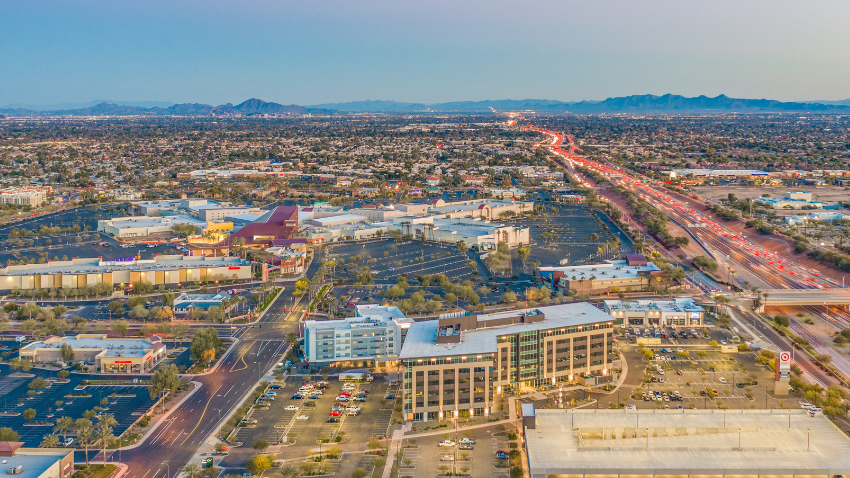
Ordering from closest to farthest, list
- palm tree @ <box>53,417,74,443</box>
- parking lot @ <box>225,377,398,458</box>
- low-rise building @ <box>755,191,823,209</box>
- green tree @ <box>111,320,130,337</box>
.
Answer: palm tree @ <box>53,417,74,443</box> < parking lot @ <box>225,377,398,458</box> < green tree @ <box>111,320,130,337</box> < low-rise building @ <box>755,191,823,209</box>

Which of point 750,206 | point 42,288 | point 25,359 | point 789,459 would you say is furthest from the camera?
point 750,206

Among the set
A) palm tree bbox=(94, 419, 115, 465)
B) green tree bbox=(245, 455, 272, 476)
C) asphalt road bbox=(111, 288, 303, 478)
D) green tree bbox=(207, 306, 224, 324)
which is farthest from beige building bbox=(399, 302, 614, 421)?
green tree bbox=(207, 306, 224, 324)

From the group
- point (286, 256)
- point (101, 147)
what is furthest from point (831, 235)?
point (101, 147)

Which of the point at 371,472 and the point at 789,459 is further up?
the point at 789,459

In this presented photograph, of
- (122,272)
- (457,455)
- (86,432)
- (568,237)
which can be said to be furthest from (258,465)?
(568,237)

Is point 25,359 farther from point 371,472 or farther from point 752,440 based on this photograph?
point 752,440

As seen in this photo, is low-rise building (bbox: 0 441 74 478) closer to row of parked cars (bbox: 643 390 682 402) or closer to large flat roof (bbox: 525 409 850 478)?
large flat roof (bbox: 525 409 850 478)

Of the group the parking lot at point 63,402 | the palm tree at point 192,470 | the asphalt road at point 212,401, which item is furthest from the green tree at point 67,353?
the palm tree at point 192,470
